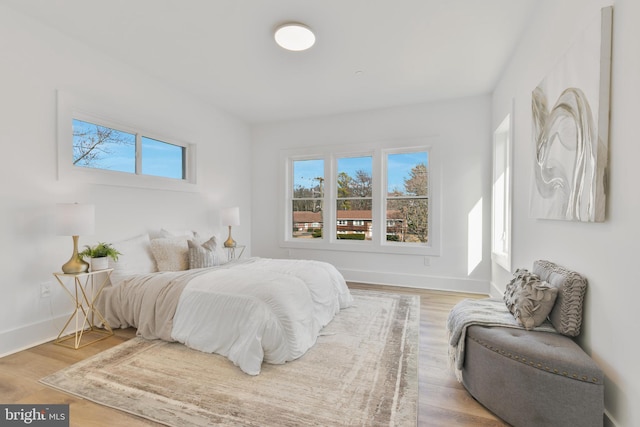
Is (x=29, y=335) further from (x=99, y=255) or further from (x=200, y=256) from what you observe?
(x=200, y=256)

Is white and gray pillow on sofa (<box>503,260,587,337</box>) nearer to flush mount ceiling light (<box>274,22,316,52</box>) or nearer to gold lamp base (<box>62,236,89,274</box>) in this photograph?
flush mount ceiling light (<box>274,22,316,52</box>)

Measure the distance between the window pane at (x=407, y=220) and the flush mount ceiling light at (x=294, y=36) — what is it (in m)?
2.77

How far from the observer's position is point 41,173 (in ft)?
8.75

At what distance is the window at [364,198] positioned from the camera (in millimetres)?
4633

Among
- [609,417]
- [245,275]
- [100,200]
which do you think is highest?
[100,200]

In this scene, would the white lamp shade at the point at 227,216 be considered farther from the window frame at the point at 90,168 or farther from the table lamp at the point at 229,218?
the window frame at the point at 90,168

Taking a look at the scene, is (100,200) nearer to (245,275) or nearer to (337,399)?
(245,275)

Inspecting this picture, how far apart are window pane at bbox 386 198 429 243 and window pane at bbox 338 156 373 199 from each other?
Answer: 0.49 m

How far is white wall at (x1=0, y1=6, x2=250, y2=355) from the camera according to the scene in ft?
8.05

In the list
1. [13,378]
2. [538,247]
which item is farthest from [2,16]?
[538,247]

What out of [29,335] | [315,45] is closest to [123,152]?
[29,335]

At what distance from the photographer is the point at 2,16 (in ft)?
7.92

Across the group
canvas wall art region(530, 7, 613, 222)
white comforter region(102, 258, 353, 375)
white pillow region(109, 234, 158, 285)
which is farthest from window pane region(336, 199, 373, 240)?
white pillow region(109, 234, 158, 285)

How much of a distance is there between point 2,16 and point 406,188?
15.6ft
